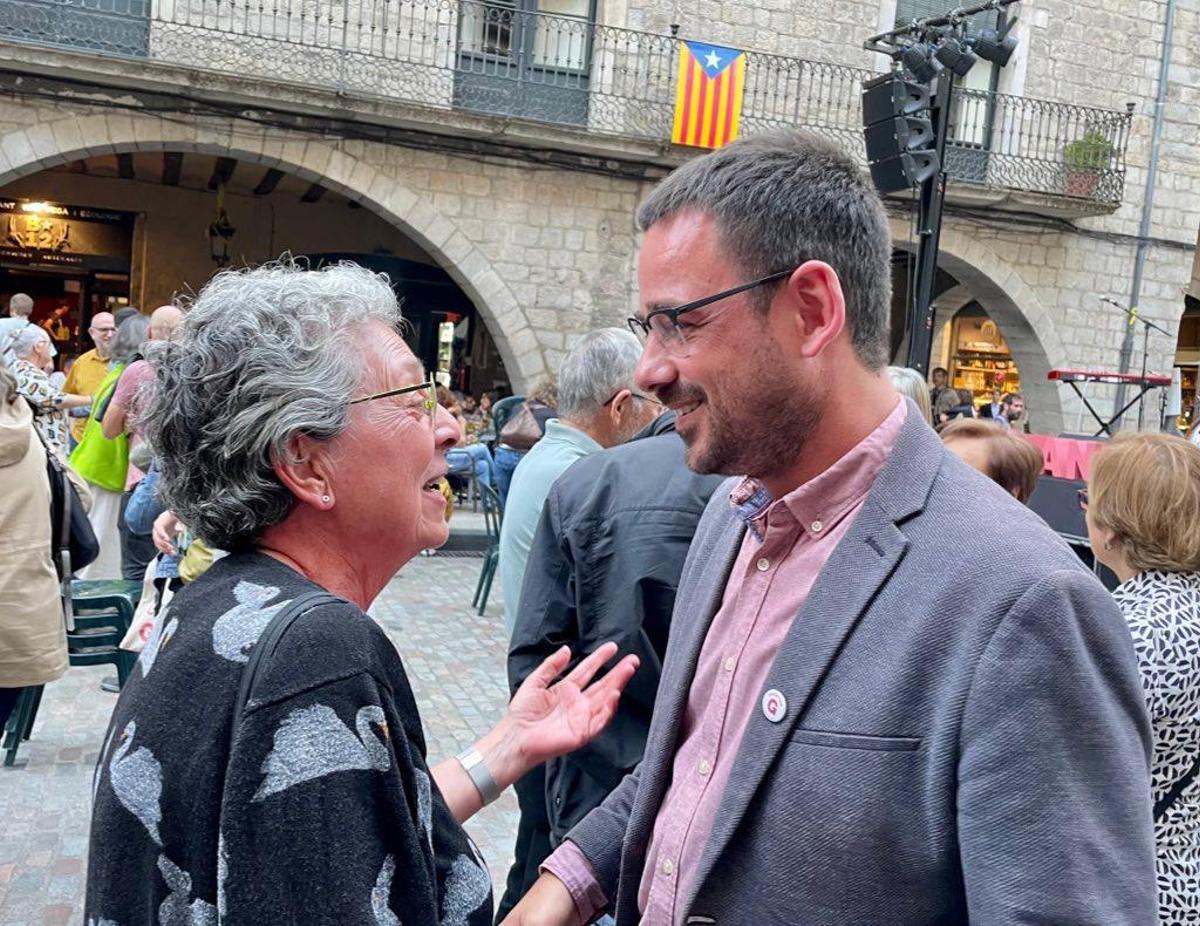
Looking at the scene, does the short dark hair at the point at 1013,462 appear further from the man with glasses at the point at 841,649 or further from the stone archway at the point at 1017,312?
the stone archway at the point at 1017,312

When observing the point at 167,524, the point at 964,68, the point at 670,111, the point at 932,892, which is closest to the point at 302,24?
the point at 670,111

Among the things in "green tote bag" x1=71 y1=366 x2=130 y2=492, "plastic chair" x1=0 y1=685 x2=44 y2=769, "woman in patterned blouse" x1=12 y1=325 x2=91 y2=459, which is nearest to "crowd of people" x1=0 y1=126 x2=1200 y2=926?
"plastic chair" x1=0 y1=685 x2=44 y2=769

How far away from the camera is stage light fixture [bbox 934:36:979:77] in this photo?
809 cm

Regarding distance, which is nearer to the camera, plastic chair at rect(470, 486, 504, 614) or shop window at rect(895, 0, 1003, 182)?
plastic chair at rect(470, 486, 504, 614)

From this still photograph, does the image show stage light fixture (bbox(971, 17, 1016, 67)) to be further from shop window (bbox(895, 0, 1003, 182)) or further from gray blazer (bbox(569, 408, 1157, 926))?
gray blazer (bbox(569, 408, 1157, 926))

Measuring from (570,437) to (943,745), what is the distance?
259 cm

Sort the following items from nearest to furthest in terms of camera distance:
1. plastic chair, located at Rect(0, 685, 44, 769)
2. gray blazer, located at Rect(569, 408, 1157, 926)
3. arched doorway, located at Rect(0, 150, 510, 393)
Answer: gray blazer, located at Rect(569, 408, 1157, 926)
plastic chair, located at Rect(0, 685, 44, 769)
arched doorway, located at Rect(0, 150, 510, 393)

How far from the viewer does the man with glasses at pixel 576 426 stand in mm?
3625

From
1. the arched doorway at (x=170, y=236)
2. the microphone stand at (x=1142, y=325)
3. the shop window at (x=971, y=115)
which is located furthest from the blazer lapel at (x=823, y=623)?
the microphone stand at (x=1142, y=325)

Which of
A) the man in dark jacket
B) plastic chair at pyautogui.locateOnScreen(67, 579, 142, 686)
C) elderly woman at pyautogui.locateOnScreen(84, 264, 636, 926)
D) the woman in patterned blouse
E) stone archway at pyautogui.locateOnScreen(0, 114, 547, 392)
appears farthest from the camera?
stone archway at pyautogui.locateOnScreen(0, 114, 547, 392)

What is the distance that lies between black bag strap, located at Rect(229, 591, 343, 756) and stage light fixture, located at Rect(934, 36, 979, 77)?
8.07 m

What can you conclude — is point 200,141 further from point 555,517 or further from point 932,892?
point 932,892

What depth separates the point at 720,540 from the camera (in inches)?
68.7

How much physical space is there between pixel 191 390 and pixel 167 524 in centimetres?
297
